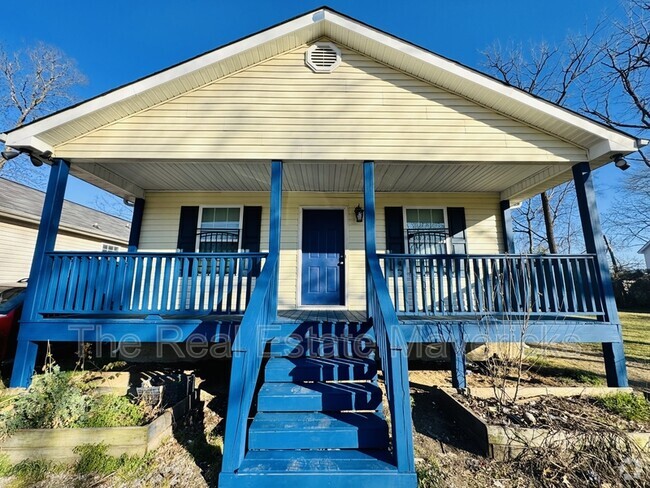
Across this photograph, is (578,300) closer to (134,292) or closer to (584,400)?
(584,400)

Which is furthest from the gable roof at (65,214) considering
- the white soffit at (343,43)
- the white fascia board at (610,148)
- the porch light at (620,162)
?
the porch light at (620,162)

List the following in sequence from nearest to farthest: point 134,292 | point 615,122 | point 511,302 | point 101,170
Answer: point 134,292 < point 511,302 < point 101,170 < point 615,122

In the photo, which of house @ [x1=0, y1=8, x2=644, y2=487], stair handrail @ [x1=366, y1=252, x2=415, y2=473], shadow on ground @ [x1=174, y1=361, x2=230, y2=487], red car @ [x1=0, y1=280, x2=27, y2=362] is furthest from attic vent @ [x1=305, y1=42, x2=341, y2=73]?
red car @ [x1=0, y1=280, x2=27, y2=362]

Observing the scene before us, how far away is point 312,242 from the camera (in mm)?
5992

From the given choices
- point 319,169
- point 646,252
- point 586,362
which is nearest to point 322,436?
point 319,169

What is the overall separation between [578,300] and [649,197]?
715 inches

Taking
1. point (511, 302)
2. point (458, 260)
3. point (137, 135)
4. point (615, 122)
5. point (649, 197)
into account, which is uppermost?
point (615, 122)

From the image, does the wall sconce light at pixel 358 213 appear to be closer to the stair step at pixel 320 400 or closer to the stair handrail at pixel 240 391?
the stair handrail at pixel 240 391

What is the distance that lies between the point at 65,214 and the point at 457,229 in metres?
15.2

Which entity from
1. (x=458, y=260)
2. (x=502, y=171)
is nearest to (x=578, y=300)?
(x=458, y=260)

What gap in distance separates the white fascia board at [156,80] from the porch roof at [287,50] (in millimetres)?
12

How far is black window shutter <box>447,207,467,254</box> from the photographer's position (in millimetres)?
6059

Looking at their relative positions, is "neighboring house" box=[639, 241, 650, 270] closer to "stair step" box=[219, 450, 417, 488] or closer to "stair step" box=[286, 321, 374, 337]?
"stair step" box=[286, 321, 374, 337]

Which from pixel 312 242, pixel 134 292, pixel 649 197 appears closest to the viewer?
pixel 134 292
